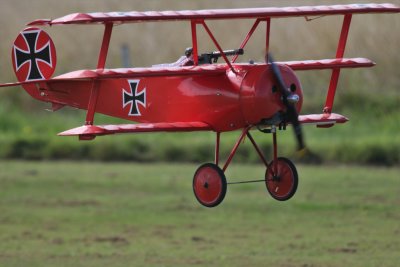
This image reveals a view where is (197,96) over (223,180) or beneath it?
over

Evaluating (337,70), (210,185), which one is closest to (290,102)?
(210,185)

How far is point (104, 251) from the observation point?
27.9 metres

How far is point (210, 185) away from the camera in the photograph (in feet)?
58.6

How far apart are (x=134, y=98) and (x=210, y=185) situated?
1.89 m

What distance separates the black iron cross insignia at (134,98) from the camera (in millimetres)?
18828

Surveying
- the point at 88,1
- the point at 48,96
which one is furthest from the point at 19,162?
the point at 48,96

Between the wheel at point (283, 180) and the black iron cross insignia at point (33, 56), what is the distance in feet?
11.8

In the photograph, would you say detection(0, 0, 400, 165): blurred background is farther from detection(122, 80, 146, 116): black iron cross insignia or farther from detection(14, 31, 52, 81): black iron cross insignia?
detection(122, 80, 146, 116): black iron cross insignia

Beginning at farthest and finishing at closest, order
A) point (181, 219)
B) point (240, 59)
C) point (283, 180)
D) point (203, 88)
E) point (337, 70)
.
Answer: point (240, 59)
point (181, 219)
point (337, 70)
point (283, 180)
point (203, 88)

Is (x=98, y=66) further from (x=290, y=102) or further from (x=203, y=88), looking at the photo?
(x=290, y=102)

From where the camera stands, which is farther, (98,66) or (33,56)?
(33,56)

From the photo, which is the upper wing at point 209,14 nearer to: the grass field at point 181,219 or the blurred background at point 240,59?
the grass field at point 181,219

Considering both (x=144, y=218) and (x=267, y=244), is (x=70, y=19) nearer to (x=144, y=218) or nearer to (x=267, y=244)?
(x=267, y=244)

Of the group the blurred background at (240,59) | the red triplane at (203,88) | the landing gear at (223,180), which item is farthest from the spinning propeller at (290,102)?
the blurred background at (240,59)
